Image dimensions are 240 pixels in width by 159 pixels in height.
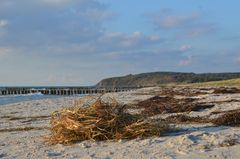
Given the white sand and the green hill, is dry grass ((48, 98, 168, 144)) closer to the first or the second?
the white sand

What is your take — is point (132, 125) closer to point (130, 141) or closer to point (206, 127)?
point (130, 141)

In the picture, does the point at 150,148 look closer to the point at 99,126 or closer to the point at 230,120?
the point at 99,126

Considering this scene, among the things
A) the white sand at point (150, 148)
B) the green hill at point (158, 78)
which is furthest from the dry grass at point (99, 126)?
the green hill at point (158, 78)

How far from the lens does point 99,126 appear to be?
33.1ft

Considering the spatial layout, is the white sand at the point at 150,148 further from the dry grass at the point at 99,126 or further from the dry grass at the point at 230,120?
the dry grass at the point at 230,120

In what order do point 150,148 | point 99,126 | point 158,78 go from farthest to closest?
point 158,78 < point 99,126 < point 150,148

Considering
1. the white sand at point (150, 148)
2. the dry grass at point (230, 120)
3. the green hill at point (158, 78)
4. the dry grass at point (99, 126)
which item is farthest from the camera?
the green hill at point (158, 78)

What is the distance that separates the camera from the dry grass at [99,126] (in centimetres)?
999

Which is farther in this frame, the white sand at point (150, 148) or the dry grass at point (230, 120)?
the dry grass at point (230, 120)

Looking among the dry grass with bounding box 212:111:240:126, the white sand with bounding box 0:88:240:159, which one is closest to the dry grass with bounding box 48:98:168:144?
the white sand with bounding box 0:88:240:159

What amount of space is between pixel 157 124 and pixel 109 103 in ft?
4.19

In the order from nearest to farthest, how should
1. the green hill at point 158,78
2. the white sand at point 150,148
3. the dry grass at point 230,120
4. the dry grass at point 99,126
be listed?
the white sand at point 150,148, the dry grass at point 99,126, the dry grass at point 230,120, the green hill at point 158,78

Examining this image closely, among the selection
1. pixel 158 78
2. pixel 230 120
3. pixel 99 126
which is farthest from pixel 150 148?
pixel 158 78

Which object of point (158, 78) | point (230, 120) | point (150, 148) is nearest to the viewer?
point (150, 148)
